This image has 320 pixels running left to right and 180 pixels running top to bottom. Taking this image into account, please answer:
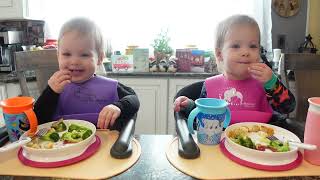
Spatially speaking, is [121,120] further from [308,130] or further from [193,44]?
[193,44]

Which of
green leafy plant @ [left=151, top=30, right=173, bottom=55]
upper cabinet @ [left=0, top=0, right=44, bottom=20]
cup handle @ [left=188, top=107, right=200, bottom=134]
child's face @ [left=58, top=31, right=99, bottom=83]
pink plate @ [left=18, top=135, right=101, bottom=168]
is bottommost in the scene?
pink plate @ [left=18, top=135, right=101, bottom=168]

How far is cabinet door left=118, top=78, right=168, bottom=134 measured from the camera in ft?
7.55

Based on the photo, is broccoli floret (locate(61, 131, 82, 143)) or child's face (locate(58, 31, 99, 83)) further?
child's face (locate(58, 31, 99, 83))

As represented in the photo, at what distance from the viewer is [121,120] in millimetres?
921

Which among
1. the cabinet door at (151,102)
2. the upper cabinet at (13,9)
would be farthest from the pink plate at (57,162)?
the upper cabinet at (13,9)

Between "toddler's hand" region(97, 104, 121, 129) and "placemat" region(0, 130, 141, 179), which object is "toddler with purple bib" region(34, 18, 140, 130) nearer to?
"toddler's hand" region(97, 104, 121, 129)

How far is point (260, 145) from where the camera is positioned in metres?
0.70

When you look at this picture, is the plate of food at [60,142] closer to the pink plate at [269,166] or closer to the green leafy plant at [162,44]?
the pink plate at [269,166]

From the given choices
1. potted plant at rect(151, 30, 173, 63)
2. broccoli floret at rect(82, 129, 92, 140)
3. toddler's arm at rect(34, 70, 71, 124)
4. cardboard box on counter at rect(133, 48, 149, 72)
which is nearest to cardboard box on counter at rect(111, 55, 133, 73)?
cardboard box on counter at rect(133, 48, 149, 72)

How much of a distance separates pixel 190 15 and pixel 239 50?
155 centimetres

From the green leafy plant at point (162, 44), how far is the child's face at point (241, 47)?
4.56 feet

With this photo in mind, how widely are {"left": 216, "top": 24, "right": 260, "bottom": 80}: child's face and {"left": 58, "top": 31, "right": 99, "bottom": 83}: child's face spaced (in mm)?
517

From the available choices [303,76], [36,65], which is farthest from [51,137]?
[303,76]

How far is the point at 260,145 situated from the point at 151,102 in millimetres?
1675
